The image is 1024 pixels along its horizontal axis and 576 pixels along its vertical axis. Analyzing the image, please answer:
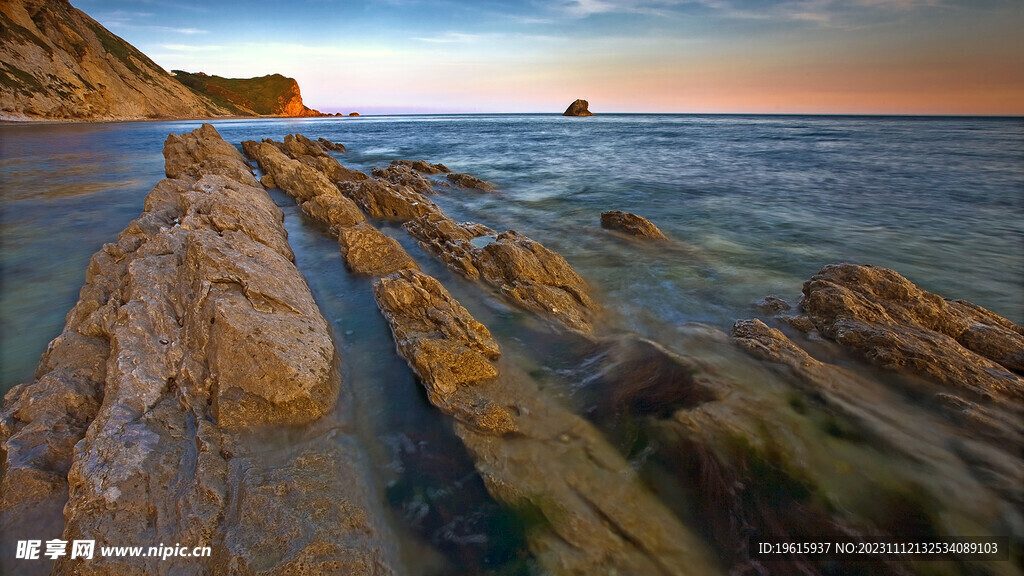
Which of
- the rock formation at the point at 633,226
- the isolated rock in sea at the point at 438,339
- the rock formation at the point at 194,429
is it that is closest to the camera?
the rock formation at the point at 194,429

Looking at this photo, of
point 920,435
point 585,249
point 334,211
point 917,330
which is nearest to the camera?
point 920,435

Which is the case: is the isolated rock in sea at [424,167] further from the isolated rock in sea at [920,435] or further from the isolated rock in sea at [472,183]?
the isolated rock in sea at [920,435]

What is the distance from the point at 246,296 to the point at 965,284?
1542cm

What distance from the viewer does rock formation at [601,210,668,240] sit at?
41.5 feet

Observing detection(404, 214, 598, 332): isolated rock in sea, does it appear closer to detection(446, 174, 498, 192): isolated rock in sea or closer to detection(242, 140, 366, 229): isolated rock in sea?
detection(242, 140, 366, 229): isolated rock in sea

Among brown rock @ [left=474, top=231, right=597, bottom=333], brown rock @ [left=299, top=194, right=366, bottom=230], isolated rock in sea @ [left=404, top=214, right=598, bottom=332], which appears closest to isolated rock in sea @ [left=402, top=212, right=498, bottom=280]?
isolated rock in sea @ [left=404, top=214, right=598, bottom=332]

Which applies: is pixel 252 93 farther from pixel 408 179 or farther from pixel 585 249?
pixel 585 249

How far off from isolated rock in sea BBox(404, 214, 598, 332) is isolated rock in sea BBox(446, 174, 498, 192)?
1041 centimetres

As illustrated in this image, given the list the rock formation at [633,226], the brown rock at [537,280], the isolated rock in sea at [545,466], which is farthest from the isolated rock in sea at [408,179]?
the isolated rock in sea at [545,466]

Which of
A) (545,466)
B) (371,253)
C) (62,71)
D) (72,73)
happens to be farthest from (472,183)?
(72,73)

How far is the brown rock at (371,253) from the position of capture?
9.53 meters

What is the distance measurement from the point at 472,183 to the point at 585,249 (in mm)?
11398

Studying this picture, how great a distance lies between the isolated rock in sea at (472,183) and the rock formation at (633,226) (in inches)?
A: 359

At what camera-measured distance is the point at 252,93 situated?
503 feet
